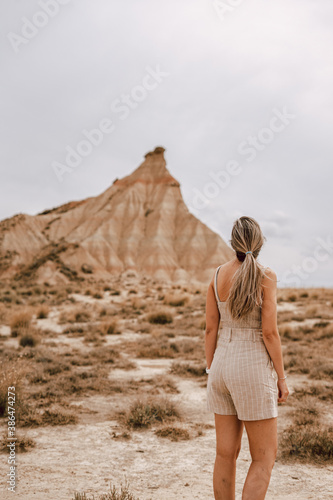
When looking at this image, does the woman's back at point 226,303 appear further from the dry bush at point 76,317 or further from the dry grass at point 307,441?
the dry bush at point 76,317

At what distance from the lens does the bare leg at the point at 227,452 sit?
8.87 feet

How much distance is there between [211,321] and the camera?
2961 mm

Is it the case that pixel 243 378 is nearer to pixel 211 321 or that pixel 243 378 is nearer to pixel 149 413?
pixel 211 321

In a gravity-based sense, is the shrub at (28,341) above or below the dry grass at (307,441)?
above

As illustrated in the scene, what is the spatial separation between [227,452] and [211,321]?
846 mm

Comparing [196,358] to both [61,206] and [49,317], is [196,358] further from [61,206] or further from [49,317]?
[61,206]

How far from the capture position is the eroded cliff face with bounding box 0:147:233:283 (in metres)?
50.5

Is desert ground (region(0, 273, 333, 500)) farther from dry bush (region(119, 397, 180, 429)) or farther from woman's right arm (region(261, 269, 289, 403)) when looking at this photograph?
woman's right arm (region(261, 269, 289, 403))

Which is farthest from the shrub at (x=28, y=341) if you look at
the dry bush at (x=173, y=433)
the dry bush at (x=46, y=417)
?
the dry bush at (x=173, y=433)

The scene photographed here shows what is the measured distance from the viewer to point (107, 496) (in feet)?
11.9

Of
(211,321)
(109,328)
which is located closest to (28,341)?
(109,328)

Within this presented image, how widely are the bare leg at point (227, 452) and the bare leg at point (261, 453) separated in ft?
0.42

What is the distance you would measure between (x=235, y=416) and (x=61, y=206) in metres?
72.3

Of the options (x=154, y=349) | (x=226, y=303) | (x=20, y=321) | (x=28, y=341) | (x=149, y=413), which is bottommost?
(x=149, y=413)
